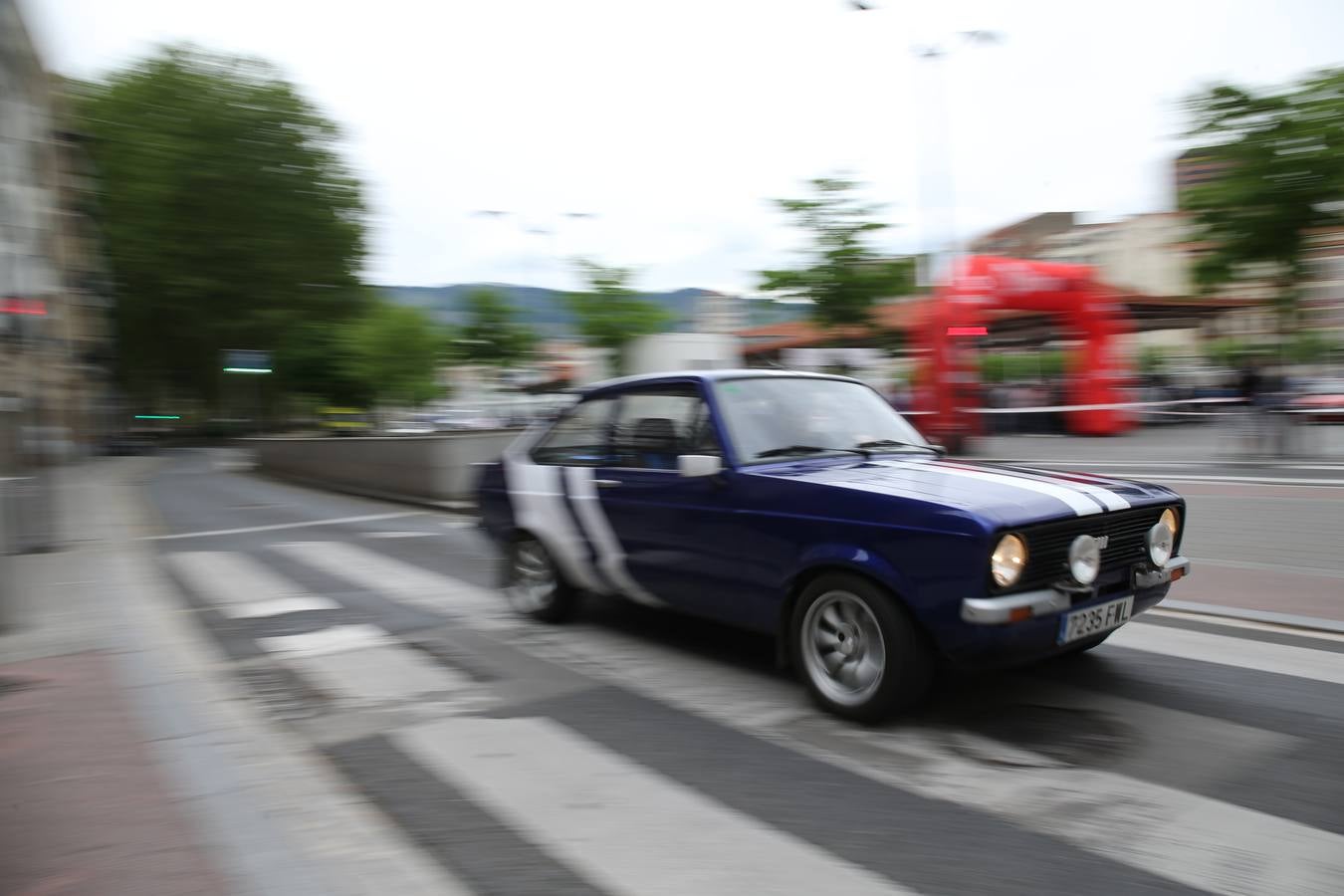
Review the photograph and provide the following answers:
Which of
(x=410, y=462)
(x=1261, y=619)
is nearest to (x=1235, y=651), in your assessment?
(x=1261, y=619)

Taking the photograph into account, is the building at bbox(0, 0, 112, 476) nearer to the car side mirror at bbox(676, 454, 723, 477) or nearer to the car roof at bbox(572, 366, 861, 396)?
the car roof at bbox(572, 366, 861, 396)

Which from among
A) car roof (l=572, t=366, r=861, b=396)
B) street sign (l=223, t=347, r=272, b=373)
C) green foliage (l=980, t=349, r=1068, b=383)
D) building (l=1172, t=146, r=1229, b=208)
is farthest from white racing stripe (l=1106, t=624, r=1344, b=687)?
street sign (l=223, t=347, r=272, b=373)

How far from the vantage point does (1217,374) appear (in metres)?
34.0

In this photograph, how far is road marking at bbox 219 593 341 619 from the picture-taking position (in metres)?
7.17

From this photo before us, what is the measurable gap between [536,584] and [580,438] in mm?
1088

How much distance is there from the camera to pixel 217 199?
50688mm

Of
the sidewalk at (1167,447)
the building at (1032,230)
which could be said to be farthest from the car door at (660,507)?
the building at (1032,230)

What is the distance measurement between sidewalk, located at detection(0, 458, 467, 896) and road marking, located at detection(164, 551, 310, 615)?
1140mm

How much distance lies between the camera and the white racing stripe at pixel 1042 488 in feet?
13.5

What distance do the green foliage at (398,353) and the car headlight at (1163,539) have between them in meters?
42.2

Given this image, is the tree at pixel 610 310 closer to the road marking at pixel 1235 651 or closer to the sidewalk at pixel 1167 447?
the sidewalk at pixel 1167 447

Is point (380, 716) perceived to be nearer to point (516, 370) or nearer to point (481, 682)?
point (481, 682)

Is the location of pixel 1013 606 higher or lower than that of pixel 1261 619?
higher

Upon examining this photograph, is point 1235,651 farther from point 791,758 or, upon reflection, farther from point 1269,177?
point 1269,177
